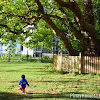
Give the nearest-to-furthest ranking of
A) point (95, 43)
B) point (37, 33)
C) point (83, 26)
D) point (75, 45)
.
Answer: point (83, 26), point (95, 43), point (75, 45), point (37, 33)

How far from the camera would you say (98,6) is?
22391mm

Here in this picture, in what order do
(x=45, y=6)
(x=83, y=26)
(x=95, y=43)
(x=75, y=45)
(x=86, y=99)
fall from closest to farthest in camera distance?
(x=86, y=99) → (x=83, y=26) → (x=95, y=43) → (x=45, y=6) → (x=75, y=45)

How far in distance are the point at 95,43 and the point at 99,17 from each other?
5.69 metres

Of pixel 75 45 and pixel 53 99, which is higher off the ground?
pixel 75 45

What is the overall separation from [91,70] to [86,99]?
10.0 m

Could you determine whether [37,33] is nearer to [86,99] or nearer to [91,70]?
[91,70]

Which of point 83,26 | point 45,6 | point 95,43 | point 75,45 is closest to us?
point 83,26

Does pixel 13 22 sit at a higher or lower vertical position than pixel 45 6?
lower

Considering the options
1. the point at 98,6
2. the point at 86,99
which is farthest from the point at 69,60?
the point at 86,99

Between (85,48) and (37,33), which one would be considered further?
(37,33)

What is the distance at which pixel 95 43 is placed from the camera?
59.4 ft

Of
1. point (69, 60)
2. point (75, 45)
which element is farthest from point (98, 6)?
point (69, 60)

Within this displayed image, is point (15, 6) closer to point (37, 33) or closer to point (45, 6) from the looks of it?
point (45, 6)

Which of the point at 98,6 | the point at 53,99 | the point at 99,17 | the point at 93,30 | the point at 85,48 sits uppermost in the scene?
the point at 98,6
